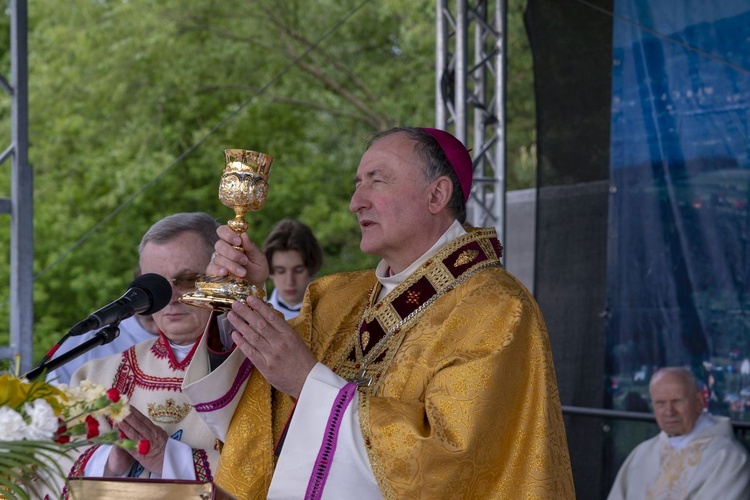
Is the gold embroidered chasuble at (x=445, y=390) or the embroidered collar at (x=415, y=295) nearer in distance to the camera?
the gold embroidered chasuble at (x=445, y=390)

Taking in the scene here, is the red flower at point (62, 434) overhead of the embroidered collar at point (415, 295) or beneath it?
beneath

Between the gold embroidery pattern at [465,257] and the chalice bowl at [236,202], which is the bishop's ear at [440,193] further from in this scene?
the chalice bowl at [236,202]

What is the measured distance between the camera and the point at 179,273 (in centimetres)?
347

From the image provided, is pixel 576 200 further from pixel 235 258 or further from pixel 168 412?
→ pixel 235 258

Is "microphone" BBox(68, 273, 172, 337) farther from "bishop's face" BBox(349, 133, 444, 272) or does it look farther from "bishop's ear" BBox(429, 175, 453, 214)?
"bishop's ear" BBox(429, 175, 453, 214)

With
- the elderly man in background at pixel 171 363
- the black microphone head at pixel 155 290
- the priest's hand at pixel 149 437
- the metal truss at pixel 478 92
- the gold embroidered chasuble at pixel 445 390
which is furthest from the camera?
the metal truss at pixel 478 92

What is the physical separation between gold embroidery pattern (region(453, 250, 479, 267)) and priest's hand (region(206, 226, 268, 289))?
0.57 meters

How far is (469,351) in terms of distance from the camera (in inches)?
113

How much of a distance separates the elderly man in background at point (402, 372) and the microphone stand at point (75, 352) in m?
0.43

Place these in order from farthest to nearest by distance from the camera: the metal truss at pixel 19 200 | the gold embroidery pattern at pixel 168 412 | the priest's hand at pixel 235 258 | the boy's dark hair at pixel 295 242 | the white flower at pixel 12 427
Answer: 1. the boy's dark hair at pixel 295 242
2. the metal truss at pixel 19 200
3. the gold embroidery pattern at pixel 168 412
4. the priest's hand at pixel 235 258
5. the white flower at pixel 12 427

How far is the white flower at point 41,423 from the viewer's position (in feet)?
6.17

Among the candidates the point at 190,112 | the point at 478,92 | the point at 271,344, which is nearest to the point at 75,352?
the point at 271,344

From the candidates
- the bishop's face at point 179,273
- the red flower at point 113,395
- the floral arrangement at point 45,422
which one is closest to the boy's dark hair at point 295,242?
the bishop's face at point 179,273

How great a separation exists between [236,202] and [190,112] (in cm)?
1427
